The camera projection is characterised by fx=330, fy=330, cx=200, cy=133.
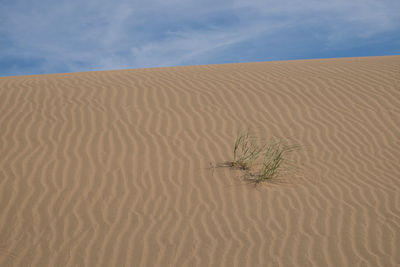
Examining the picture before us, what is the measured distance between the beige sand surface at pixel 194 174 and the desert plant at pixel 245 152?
0.89ft

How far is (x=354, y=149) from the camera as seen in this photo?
242 inches

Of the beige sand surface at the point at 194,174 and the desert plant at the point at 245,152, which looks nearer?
the beige sand surface at the point at 194,174

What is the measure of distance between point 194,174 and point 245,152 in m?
0.94

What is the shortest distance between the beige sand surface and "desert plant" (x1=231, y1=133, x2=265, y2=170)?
0.89 feet

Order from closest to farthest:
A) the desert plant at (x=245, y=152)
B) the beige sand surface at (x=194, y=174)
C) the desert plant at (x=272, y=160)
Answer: the beige sand surface at (x=194, y=174) → the desert plant at (x=272, y=160) → the desert plant at (x=245, y=152)

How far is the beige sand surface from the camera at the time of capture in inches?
154

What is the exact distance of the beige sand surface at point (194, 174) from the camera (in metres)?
3.91

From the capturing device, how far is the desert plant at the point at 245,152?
18.3ft

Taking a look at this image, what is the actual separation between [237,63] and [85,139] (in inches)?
277

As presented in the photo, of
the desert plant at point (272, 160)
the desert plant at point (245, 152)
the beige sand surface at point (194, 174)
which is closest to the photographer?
the beige sand surface at point (194, 174)

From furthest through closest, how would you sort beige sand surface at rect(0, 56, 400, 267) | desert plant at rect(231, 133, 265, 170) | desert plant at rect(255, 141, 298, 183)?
desert plant at rect(231, 133, 265, 170)
desert plant at rect(255, 141, 298, 183)
beige sand surface at rect(0, 56, 400, 267)

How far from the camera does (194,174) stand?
541 centimetres

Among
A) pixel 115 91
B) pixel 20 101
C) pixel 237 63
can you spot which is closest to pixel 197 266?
pixel 115 91

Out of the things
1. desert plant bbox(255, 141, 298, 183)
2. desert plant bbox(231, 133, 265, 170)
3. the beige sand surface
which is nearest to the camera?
the beige sand surface
